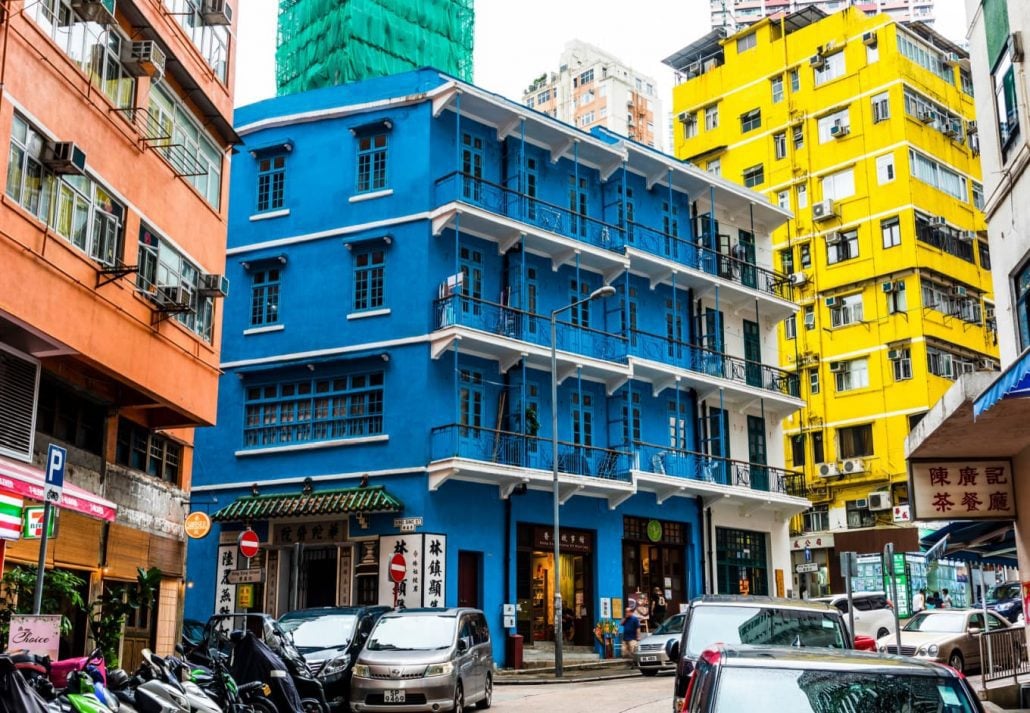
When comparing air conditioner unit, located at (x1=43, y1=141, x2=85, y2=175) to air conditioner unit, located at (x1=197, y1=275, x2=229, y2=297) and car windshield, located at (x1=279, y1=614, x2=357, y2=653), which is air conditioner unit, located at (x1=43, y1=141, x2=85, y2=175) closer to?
air conditioner unit, located at (x1=197, y1=275, x2=229, y2=297)

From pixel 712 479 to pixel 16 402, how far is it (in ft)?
81.4

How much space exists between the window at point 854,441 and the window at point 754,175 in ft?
42.8

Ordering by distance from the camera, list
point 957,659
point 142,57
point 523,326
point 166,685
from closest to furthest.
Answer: point 166,685, point 142,57, point 957,659, point 523,326

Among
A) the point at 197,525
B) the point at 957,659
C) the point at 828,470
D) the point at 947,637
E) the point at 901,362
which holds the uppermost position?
the point at 901,362

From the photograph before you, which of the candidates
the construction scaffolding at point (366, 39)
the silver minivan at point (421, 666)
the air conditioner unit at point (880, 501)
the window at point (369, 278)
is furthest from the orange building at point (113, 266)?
the air conditioner unit at point (880, 501)

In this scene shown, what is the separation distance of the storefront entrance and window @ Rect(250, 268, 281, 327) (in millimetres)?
9558

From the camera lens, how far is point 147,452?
23.2 metres

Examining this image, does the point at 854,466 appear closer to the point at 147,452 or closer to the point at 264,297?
the point at 264,297

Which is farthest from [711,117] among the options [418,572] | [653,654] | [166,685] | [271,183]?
[166,685]

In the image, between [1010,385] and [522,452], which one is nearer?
[1010,385]

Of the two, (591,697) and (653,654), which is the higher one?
(653,654)

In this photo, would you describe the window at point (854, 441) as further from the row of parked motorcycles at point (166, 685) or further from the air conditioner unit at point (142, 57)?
the row of parked motorcycles at point (166, 685)

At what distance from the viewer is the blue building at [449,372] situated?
31.0m

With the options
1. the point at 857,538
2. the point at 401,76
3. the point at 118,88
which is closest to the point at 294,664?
the point at 118,88
